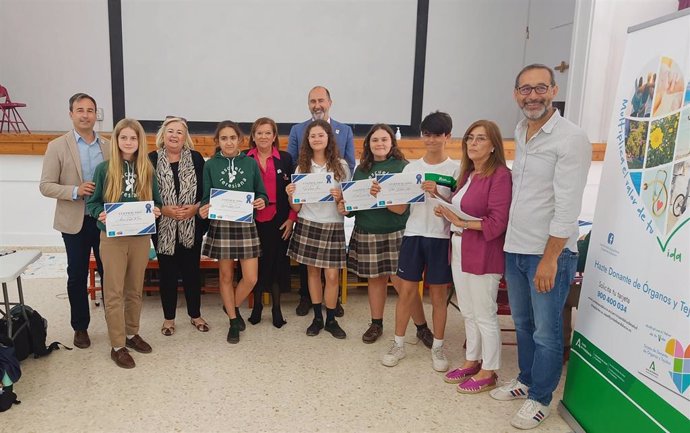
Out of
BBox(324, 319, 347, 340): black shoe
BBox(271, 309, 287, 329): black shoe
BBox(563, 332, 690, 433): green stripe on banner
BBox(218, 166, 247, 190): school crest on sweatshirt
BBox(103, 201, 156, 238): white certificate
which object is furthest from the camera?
BBox(271, 309, 287, 329): black shoe

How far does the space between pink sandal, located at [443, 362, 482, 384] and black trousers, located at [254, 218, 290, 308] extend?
1310 mm

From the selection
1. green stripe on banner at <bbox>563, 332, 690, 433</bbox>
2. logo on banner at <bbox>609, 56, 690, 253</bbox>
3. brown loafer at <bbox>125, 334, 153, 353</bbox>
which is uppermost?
logo on banner at <bbox>609, 56, 690, 253</bbox>

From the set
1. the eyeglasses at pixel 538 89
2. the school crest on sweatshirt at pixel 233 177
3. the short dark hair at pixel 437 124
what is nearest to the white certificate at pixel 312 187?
the school crest on sweatshirt at pixel 233 177

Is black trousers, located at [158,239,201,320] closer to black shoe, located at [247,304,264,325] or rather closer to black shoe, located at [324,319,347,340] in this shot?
black shoe, located at [247,304,264,325]

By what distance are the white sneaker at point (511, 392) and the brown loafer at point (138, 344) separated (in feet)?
6.61

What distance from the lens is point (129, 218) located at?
2.72 metres

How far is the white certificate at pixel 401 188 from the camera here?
273cm

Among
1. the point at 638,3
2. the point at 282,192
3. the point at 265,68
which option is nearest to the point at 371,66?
the point at 265,68

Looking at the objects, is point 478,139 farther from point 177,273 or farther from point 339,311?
point 177,273

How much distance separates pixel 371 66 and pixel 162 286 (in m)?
4.19

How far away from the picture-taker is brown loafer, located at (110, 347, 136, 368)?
2842 mm

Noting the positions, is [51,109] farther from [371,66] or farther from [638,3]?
[638,3]

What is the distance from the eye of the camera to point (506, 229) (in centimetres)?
233

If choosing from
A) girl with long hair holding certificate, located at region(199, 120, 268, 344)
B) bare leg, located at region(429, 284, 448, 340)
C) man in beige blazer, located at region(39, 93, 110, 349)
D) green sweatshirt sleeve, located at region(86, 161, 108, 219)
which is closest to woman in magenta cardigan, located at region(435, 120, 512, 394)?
bare leg, located at region(429, 284, 448, 340)
